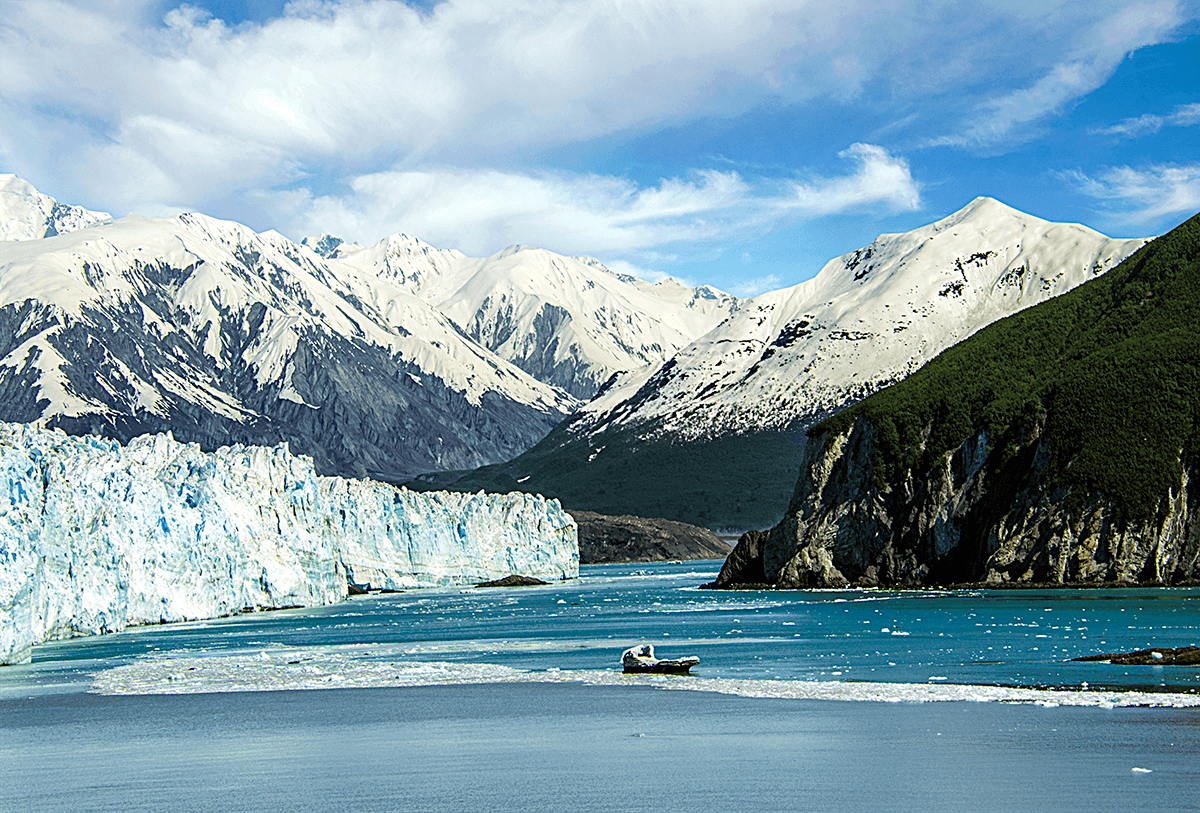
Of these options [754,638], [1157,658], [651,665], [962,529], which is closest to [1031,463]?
[962,529]

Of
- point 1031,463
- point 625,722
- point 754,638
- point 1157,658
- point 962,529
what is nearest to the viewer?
point 625,722

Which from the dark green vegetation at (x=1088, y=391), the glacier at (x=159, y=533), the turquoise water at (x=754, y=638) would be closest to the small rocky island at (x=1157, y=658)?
the turquoise water at (x=754, y=638)

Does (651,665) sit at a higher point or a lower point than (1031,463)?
lower

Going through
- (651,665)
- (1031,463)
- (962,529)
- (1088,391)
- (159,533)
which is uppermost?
(1088,391)

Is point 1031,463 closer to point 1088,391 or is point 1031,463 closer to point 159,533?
point 1088,391

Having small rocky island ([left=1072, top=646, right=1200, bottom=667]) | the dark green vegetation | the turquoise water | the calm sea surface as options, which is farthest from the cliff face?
small rocky island ([left=1072, top=646, right=1200, bottom=667])

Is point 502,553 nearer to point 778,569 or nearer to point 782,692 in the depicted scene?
point 778,569

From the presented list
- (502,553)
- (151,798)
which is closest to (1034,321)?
(502,553)
